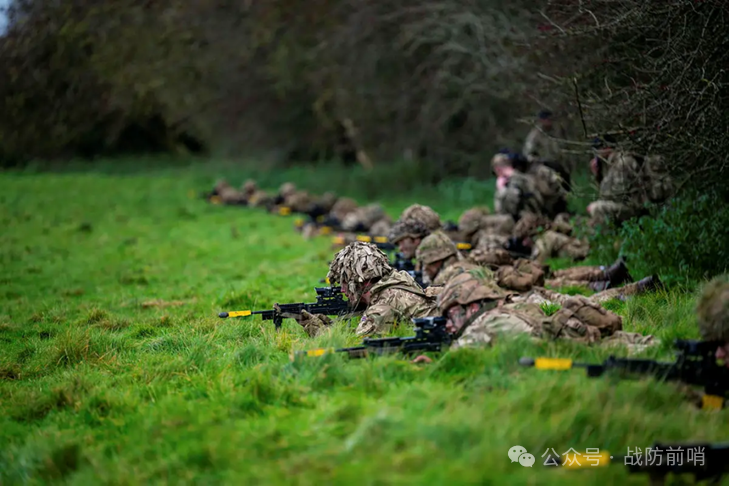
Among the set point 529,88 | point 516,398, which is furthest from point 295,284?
point 516,398

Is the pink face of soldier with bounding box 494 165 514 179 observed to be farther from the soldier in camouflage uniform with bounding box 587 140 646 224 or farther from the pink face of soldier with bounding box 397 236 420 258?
the pink face of soldier with bounding box 397 236 420 258

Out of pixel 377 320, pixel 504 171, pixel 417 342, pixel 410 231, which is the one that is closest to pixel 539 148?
pixel 504 171

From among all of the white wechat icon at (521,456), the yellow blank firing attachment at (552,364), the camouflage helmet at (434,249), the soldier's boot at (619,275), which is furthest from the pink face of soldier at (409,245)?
the white wechat icon at (521,456)

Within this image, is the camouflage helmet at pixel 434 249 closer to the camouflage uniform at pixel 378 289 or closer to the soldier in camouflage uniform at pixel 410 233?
the soldier in camouflage uniform at pixel 410 233

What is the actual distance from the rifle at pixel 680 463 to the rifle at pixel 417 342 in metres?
1.94

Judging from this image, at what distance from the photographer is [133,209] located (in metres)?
24.3

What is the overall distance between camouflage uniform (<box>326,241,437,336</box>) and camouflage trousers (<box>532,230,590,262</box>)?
5018 mm

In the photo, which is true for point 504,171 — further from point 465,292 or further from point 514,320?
point 514,320

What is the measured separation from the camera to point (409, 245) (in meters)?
9.99

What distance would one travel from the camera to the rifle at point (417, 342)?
606 centimetres

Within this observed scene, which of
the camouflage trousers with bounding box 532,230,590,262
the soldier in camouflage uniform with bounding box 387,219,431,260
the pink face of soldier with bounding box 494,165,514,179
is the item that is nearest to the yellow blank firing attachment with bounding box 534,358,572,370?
the soldier in camouflage uniform with bounding box 387,219,431,260

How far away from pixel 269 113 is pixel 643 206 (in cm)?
2172

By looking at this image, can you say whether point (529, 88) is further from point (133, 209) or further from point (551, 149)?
point (133, 209)

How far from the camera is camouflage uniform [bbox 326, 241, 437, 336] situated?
6953mm
